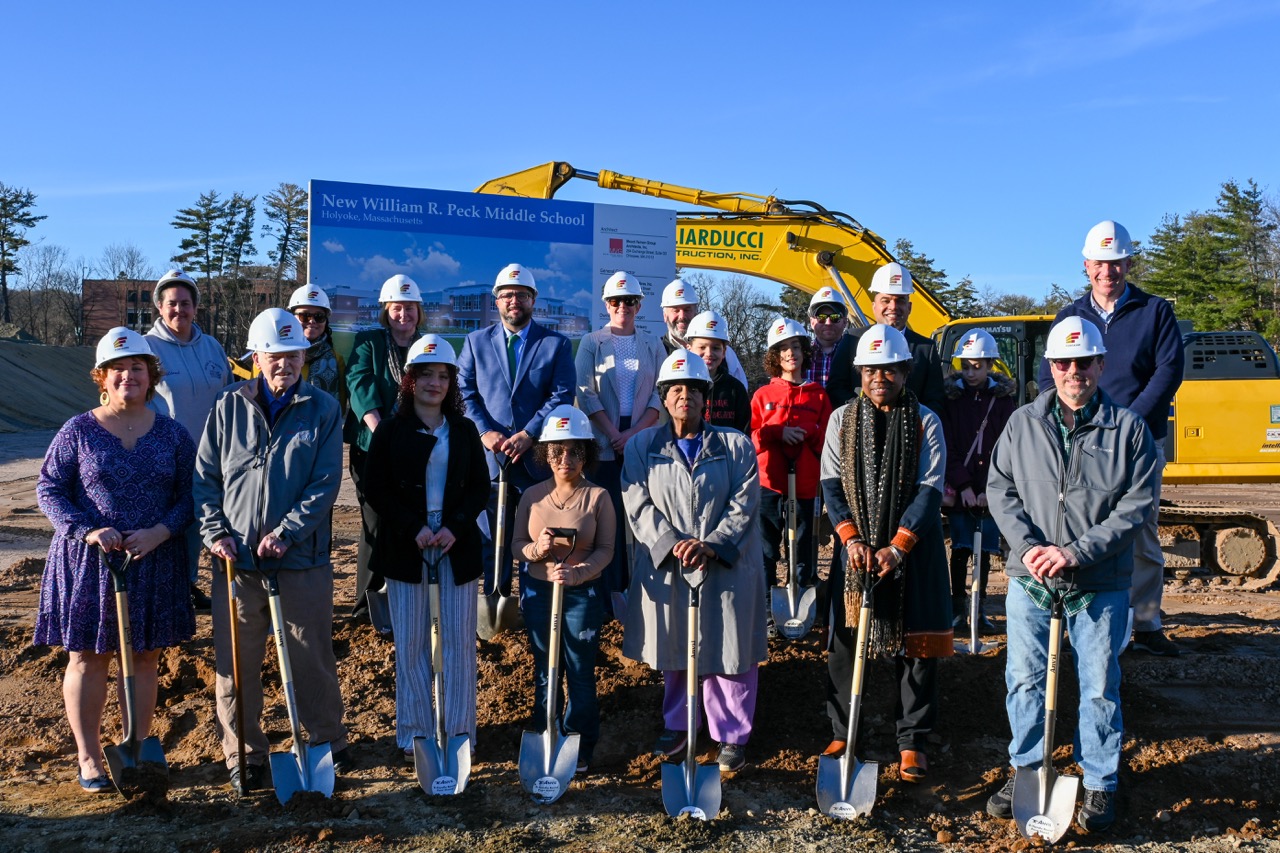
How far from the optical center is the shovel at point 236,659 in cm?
484

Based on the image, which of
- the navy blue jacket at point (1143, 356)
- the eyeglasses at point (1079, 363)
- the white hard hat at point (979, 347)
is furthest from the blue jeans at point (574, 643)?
the white hard hat at point (979, 347)

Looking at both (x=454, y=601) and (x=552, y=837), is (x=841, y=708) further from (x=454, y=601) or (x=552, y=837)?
(x=454, y=601)

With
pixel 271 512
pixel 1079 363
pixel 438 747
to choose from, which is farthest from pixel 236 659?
pixel 1079 363

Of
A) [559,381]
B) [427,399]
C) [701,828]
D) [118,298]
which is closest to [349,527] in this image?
[559,381]

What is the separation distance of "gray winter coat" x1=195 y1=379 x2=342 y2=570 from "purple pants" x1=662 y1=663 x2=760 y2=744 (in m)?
1.89

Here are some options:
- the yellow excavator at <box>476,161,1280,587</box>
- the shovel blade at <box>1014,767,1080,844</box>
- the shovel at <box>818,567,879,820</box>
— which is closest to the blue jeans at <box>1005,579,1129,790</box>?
the shovel blade at <box>1014,767,1080,844</box>

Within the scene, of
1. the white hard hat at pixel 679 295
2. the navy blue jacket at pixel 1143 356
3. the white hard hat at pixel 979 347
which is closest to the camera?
the navy blue jacket at pixel 1143 356

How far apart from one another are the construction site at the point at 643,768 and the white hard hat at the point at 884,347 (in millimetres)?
2088

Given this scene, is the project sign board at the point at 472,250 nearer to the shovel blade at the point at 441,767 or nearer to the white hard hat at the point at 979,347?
the white hard hat at the point at 979,347

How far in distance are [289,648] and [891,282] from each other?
155 inches

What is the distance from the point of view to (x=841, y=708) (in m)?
5.19

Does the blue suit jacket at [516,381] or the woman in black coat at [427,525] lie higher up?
the blue suit jacket at [516,381]

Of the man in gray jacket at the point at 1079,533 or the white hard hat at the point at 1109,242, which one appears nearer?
the man in gray jacket at the point at 1079,533

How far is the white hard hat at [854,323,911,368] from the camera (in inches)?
196
